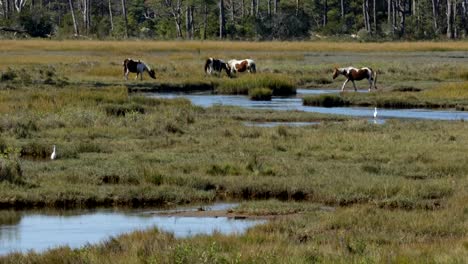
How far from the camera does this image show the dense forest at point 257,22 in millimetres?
89500

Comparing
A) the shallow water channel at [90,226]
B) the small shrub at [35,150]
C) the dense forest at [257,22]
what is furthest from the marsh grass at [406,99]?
the dense forest at [257,22]

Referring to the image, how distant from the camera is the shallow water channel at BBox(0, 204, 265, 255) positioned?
13.7m

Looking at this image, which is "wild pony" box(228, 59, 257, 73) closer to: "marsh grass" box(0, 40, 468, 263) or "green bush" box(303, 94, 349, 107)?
"green bush" box(303, 94, 349, 107)

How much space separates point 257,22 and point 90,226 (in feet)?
256

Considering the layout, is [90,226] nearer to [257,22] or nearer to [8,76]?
[8,76]

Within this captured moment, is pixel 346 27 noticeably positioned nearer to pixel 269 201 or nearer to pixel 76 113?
pixel 76 113

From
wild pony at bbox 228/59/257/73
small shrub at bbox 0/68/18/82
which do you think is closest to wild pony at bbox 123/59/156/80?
wild pony at bbox 228/59/257/73

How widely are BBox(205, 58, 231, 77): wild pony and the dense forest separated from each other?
32.7 metres

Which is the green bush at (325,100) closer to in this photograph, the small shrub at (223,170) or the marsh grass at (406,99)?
the marsh grass at (406,99)

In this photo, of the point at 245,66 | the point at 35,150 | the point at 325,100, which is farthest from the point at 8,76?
the point at 35,150

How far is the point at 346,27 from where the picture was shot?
318 feet

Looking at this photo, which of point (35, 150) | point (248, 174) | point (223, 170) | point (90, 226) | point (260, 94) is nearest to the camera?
point (90, 226)

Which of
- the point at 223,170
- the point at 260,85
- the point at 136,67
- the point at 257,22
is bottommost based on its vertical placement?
the point at 223,170

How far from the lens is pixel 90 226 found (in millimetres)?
14945
